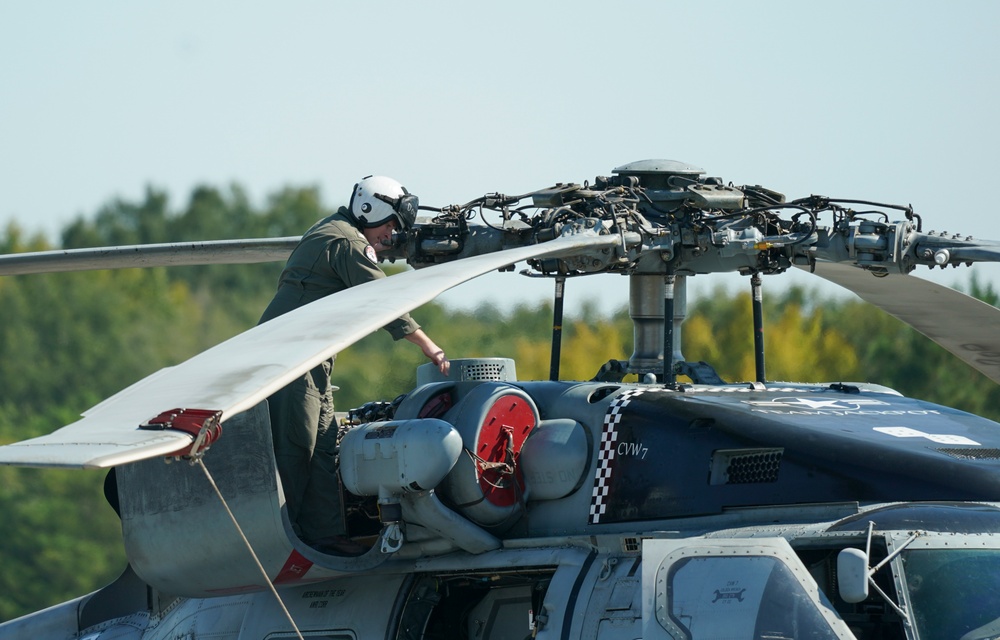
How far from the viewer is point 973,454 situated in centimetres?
646

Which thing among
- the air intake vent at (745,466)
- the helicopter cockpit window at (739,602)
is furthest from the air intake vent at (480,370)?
the helicopter cockpit window at (739,602)

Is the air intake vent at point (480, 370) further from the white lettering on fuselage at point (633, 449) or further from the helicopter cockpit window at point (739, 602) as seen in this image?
the helicopter cockpit window at point (739, 602)

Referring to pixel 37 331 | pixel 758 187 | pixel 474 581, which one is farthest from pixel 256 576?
pixel 37 331

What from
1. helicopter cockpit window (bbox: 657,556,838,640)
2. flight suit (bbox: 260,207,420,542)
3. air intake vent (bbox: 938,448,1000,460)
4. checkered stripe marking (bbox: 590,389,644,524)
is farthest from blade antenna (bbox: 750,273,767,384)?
helicopter cockpit window (bbox: 657,556,838,640)

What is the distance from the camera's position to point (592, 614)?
21.4 feet

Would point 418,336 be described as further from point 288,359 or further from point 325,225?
point 288,359

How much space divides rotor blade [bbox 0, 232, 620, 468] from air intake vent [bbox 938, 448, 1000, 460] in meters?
2.12

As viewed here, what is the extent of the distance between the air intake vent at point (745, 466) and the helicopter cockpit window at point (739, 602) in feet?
2.62

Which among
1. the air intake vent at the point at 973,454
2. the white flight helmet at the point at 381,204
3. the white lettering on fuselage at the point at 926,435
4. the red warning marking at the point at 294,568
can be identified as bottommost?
the red warning marking at the point at 294,568

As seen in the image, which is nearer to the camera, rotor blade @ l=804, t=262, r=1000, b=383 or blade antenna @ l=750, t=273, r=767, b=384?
blade antenna @ l=750, t=273, r=767, b=384

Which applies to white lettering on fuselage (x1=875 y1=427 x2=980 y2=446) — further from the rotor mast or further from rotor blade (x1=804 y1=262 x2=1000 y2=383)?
rotor blade (x1=804 y1=262 x2=1000 y2=383)

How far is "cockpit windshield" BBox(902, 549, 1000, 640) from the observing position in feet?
18.1

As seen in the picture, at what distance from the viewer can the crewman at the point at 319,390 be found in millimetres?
7312

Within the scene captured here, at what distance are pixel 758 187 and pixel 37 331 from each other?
2195cm
